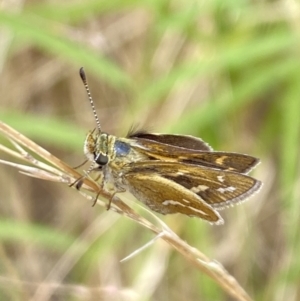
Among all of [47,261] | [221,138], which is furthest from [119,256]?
[221,138]

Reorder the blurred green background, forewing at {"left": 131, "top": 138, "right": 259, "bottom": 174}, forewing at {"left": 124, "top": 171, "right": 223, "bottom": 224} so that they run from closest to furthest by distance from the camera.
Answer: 1. forewing at {"left": 124, "top": 171, "right": 223, "bottom": 224}
2. forewing at {"left": 131, "top": 138, "right": 259, "bottom": 174}
3. the blurred green background

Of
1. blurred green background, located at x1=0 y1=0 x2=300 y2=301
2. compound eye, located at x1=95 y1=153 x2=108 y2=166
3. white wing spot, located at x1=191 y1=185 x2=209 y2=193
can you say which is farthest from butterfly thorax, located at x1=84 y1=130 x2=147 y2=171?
blurred green background, located at x1=0 y1=0 x2=300 y2=301

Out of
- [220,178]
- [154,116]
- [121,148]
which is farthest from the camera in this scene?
[154,116]

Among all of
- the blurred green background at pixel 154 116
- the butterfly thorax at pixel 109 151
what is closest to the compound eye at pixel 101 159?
the butterfly thorax at pixel 109 151

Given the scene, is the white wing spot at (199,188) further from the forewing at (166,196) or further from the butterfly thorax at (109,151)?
the butterfly thorax at (109,151)

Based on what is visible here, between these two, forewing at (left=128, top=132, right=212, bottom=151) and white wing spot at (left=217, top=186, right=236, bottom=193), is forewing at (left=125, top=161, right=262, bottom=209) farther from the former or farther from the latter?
forewing at (left=128, top=132, right=212, bottom=151)

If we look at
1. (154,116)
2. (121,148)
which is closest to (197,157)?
(121,148)

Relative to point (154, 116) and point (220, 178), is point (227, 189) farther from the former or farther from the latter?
point (154, 116)
